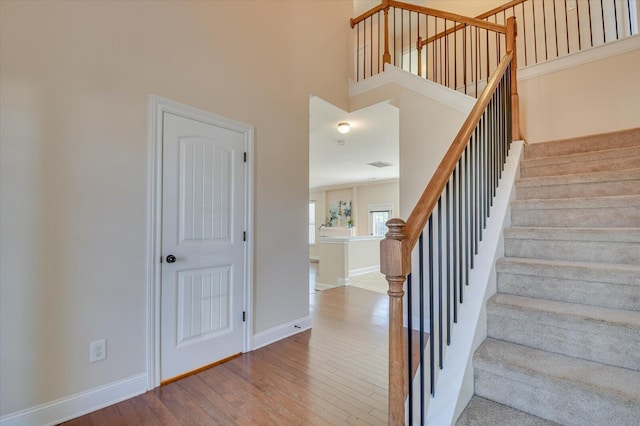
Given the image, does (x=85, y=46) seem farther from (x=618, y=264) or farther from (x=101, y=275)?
(x=618, y=264)

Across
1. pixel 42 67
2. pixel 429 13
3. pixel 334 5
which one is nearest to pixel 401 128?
pixel 429 13

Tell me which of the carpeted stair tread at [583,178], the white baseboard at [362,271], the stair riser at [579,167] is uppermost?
the stair riser at [579,167]

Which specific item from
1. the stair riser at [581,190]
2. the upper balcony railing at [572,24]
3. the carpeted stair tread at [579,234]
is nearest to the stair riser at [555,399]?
the carpeted stair tread at [579,234]

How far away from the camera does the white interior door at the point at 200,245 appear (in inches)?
85.4

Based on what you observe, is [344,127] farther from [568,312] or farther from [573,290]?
[568,312]

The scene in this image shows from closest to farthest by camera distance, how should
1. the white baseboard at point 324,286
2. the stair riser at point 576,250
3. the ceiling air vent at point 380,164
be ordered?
the stair riser at point 576,250 < the white baseboard at point 324,286 < the ceiling air vent at point 380,164

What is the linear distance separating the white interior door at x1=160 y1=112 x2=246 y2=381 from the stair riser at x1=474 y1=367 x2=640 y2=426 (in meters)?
1.93

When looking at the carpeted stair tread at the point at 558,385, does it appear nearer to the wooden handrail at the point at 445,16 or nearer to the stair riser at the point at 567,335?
the stair riser at the point at 567,335

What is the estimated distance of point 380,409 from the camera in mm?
1793

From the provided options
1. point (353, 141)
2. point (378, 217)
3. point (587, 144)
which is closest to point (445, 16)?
point (587, 144)

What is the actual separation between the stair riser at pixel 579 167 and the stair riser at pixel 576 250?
34.4 inches

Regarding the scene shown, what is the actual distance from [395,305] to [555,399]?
2.39ft

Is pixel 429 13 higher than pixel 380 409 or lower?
higher

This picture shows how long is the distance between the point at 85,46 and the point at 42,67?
281 millimetres
